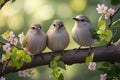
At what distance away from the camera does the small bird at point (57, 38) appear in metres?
2.25

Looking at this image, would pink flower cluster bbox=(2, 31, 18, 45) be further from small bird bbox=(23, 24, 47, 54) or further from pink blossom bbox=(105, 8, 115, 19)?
pink blossom bbox=(105, 8, 115, 19)

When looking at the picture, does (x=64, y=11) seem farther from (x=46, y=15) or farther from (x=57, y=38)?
(x=57, y=38)

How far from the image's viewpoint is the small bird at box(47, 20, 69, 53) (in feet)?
7.37

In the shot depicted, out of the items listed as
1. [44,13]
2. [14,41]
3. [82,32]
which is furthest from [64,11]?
[14,41]

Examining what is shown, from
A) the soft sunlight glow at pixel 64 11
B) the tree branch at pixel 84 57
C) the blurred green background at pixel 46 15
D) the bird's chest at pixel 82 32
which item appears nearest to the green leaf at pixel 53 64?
the tree branch at pixel 84 57

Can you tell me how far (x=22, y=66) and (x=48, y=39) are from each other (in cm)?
35

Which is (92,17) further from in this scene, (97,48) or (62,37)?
(97,48)

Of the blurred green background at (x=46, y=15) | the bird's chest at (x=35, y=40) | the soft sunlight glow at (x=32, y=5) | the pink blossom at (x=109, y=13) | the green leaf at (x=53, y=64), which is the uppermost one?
the pink blossom at (x=109, y=13)

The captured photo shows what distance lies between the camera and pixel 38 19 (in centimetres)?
475

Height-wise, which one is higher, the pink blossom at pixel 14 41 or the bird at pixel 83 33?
the pink blossom at pixel 14 41

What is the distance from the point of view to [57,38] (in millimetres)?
2367

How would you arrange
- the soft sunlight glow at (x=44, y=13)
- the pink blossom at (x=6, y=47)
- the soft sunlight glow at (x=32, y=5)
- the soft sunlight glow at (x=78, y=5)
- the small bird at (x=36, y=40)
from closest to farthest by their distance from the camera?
1. the pink blossom at (x=6, y=47)
2. the small bird at (x=36, y=40)
3. the soft sunlight glow at (x=44, y=13)
4. the soft sunlight glow at (x=32, y=5)
5. the soft sunlight glow at (x=78, y=5)

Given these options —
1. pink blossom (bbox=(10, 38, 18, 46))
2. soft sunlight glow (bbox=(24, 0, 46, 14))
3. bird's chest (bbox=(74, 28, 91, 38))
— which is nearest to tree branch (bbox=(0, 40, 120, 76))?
Result: pink blossom (bbox=(10, 38, 18, 46))

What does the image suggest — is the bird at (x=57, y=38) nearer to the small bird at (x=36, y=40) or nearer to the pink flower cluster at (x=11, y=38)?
the small bird at (x=36, y=40)
